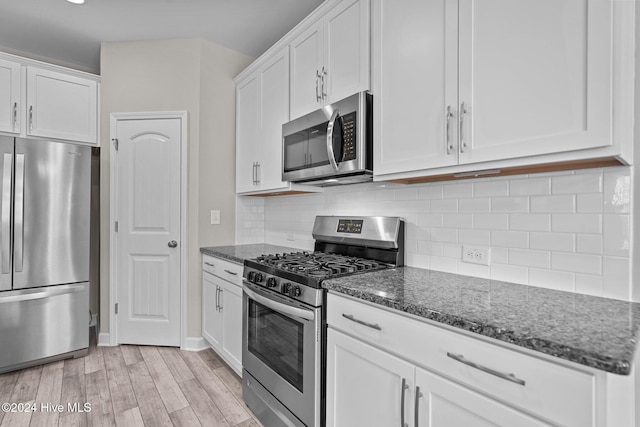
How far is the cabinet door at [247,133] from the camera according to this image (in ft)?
9.21

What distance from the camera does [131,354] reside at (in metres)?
2.83

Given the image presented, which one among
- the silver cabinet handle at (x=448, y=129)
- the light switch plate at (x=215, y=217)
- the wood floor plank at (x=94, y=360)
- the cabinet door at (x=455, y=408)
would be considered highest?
the silver cabinet handle at (x=448, y=129)

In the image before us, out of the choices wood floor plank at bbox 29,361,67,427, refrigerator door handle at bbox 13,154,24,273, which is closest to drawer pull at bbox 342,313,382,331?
wood floor plank at bbox 29,361,67,427

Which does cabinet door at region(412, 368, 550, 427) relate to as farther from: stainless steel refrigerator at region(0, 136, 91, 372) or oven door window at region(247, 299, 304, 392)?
stainless steel refrigerator at region(0, 136, 91, 372)

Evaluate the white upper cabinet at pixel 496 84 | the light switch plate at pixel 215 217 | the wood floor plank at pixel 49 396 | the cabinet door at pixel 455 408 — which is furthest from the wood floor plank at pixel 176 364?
the white upper cabinet at pixel 496 84

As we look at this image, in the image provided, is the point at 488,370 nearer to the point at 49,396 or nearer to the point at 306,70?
the point at 306,70

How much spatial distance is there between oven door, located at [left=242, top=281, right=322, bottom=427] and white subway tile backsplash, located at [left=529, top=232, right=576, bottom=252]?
991 mm

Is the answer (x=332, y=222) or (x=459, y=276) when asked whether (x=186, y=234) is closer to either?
(x=332, y=222)

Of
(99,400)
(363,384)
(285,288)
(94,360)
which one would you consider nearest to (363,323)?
(363,384)

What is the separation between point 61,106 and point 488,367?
3.75 meters

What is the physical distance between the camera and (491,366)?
0.94m

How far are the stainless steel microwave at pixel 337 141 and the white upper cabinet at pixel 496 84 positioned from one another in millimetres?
83

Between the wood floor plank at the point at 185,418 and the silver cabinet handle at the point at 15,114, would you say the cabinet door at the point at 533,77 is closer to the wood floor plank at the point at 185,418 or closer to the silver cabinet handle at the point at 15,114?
the wood floor plank at the point at 185,418

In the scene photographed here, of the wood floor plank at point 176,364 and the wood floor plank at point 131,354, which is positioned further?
the wood floor plank at point 131,354
